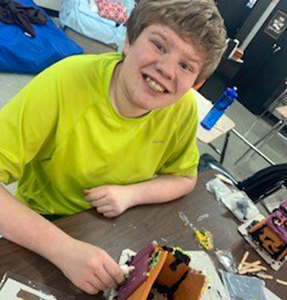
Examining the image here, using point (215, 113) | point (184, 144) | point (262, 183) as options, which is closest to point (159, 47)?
point (184, 144)

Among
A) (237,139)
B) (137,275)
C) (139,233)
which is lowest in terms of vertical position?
(237,139)

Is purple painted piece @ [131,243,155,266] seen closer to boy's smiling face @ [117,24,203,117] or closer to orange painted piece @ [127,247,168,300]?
orange painted piece @ [127,247,168,300]

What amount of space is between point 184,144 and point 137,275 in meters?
0.53

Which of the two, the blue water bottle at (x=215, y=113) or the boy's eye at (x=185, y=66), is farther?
the blue water bottle at (x=215, y=113)

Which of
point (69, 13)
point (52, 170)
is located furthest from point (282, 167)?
point (69, 13)

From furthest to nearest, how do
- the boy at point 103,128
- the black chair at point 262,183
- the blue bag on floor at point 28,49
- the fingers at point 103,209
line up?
the blue bag on floor at point 28,49, the black chair at point 262,183, the fingers at point 103,209, the boy at point 103,128

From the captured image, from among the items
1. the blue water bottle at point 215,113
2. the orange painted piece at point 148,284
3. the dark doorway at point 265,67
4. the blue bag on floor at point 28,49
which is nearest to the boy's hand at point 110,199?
the orange painted piece at point 148,284

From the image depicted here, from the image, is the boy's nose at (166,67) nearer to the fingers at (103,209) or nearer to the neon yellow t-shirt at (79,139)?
the neon yellow t-shirt at (79,139)

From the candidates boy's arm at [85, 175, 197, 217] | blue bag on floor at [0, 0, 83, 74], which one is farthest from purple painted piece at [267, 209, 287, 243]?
blue bag on floor at [0, 0, 83, 74]

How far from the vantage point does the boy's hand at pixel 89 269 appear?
0.62 meters

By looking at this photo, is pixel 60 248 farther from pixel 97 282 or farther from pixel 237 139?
pixel 237 139

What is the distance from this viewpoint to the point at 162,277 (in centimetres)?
66

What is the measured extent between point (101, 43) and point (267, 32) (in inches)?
95.7

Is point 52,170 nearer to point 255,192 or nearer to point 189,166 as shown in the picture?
point 189,166
